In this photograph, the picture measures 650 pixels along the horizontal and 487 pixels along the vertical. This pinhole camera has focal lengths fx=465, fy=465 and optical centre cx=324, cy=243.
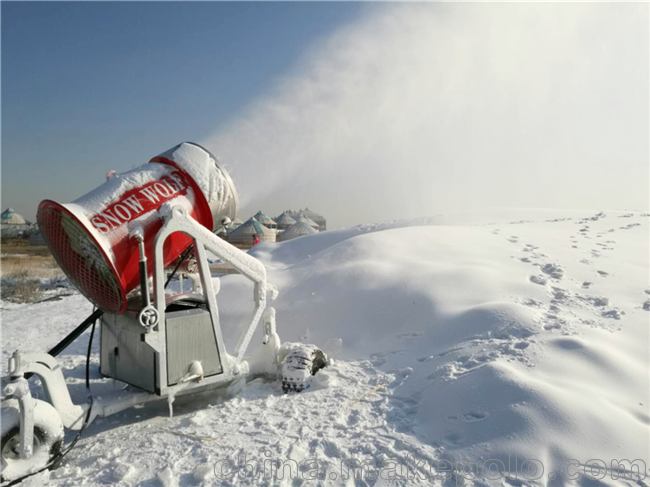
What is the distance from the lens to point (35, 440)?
3098 mm

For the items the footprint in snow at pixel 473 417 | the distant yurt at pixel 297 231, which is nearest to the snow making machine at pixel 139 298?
the footprint in snow at pixel 473 417

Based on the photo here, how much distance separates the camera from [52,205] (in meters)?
3.59

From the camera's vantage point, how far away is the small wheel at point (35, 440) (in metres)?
2.96

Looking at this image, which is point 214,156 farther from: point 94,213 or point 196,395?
point 196,395

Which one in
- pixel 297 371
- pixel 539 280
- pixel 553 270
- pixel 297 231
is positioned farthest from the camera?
pixel 297 231

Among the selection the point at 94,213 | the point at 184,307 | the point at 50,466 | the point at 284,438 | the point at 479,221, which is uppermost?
the point at 94,213

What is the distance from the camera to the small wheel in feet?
9.70

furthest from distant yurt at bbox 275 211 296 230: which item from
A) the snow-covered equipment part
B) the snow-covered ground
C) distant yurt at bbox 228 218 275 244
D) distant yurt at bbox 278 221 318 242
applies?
the snow-covered equipment part

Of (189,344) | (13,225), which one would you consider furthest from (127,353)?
(13,225)

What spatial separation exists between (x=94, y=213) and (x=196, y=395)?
2.12 m

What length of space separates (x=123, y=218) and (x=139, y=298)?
0.89 m

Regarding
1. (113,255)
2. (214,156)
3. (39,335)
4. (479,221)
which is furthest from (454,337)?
(479,221)

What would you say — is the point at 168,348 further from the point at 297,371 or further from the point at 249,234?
the point at 249,234

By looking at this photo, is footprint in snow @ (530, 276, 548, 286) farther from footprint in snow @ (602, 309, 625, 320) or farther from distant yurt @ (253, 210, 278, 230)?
distant yurt @ (253, 210, 278, 230)
